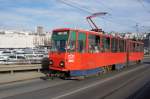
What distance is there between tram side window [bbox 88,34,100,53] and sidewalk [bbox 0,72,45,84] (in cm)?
398

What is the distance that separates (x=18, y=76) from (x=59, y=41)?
11.9 ft

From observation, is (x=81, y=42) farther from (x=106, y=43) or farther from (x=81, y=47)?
(x=106, y=43)

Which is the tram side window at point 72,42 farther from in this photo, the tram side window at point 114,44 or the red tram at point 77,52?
the tram side window at point 114,44

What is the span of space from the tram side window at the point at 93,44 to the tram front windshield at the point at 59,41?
217cm

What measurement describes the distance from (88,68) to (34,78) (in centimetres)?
371

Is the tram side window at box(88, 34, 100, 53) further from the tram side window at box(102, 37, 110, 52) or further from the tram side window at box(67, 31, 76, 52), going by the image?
the tram side window at box(67, 31, 76, 52)

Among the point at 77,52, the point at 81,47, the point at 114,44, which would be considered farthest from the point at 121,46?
the point at 77,52

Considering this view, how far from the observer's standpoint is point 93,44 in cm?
2472

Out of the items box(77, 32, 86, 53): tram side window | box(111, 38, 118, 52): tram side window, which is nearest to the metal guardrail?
box(77, 32, 86, 53): tram side window

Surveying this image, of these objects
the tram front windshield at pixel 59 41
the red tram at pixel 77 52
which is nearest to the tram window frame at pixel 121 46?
the red tram at pixel 77 52

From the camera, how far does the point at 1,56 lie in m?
25.9

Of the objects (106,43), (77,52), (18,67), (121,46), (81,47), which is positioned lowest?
(18,67)

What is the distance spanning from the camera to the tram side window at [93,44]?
24.0 m

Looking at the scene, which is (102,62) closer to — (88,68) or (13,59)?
(88,68)
